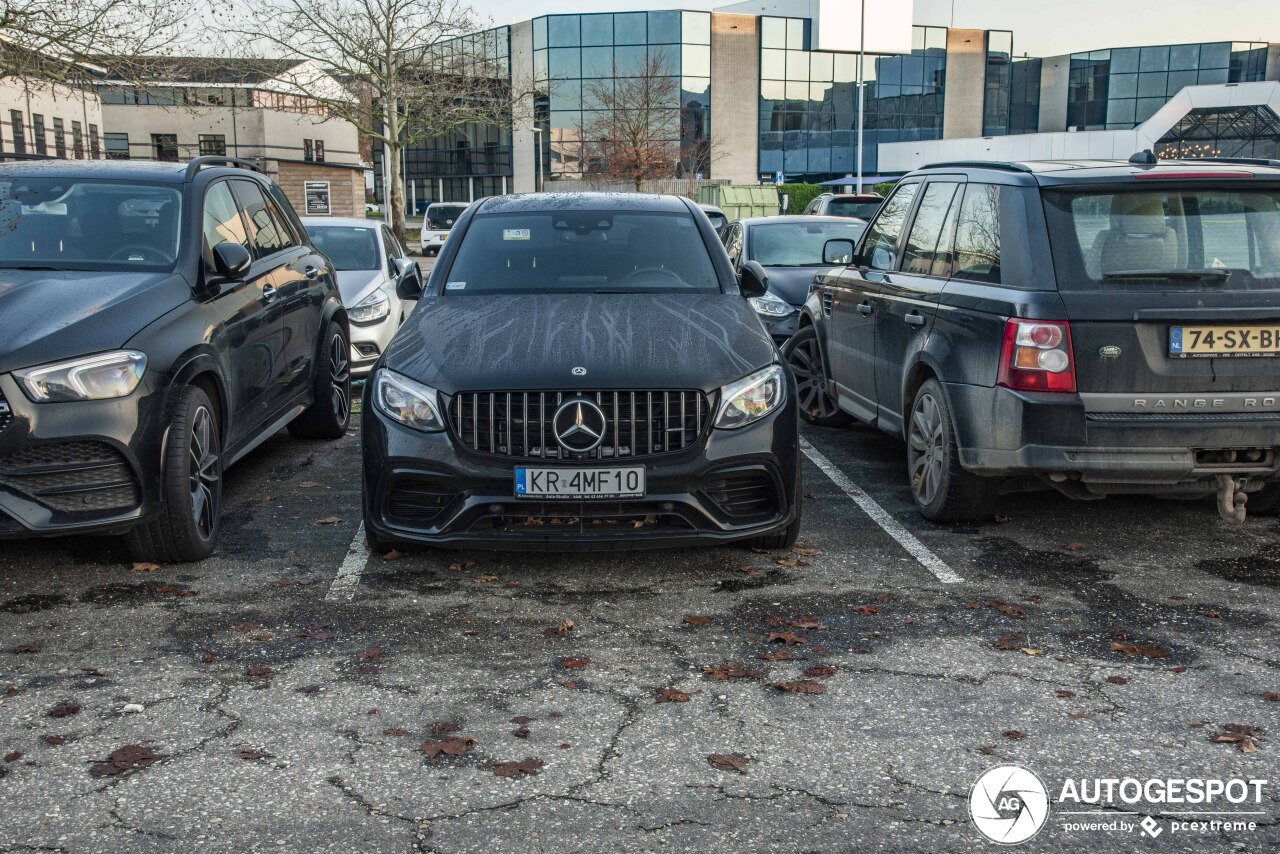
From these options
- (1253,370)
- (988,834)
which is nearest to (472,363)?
(988,834)

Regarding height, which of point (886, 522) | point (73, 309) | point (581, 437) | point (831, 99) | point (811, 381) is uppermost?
point (831, 99)

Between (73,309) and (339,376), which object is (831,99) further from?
(73,309)

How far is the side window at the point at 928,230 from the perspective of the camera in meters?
6.88

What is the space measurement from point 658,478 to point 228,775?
216 cm

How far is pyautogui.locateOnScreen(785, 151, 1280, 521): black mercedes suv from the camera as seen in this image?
5.52 metres

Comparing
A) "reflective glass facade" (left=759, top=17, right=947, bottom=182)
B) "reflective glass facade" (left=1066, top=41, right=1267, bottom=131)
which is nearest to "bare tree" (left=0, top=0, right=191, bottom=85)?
"reflective glass facade" (left=759, top=17, right=947, bottom=182)

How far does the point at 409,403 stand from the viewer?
539 cm

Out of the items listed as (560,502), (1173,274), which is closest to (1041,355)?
(1173,274)

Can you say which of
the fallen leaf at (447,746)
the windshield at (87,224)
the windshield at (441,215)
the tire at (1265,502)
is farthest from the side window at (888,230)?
the windshield at (441,215)

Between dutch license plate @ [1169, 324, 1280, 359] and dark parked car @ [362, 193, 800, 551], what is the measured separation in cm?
170

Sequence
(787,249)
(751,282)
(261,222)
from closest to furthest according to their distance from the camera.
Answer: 1. (751,282)
2. (261,222)
3. (787,249)

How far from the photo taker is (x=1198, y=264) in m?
5.64

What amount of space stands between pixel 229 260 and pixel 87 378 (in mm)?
1328

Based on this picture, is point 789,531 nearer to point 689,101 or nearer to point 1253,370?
point 1253,370
